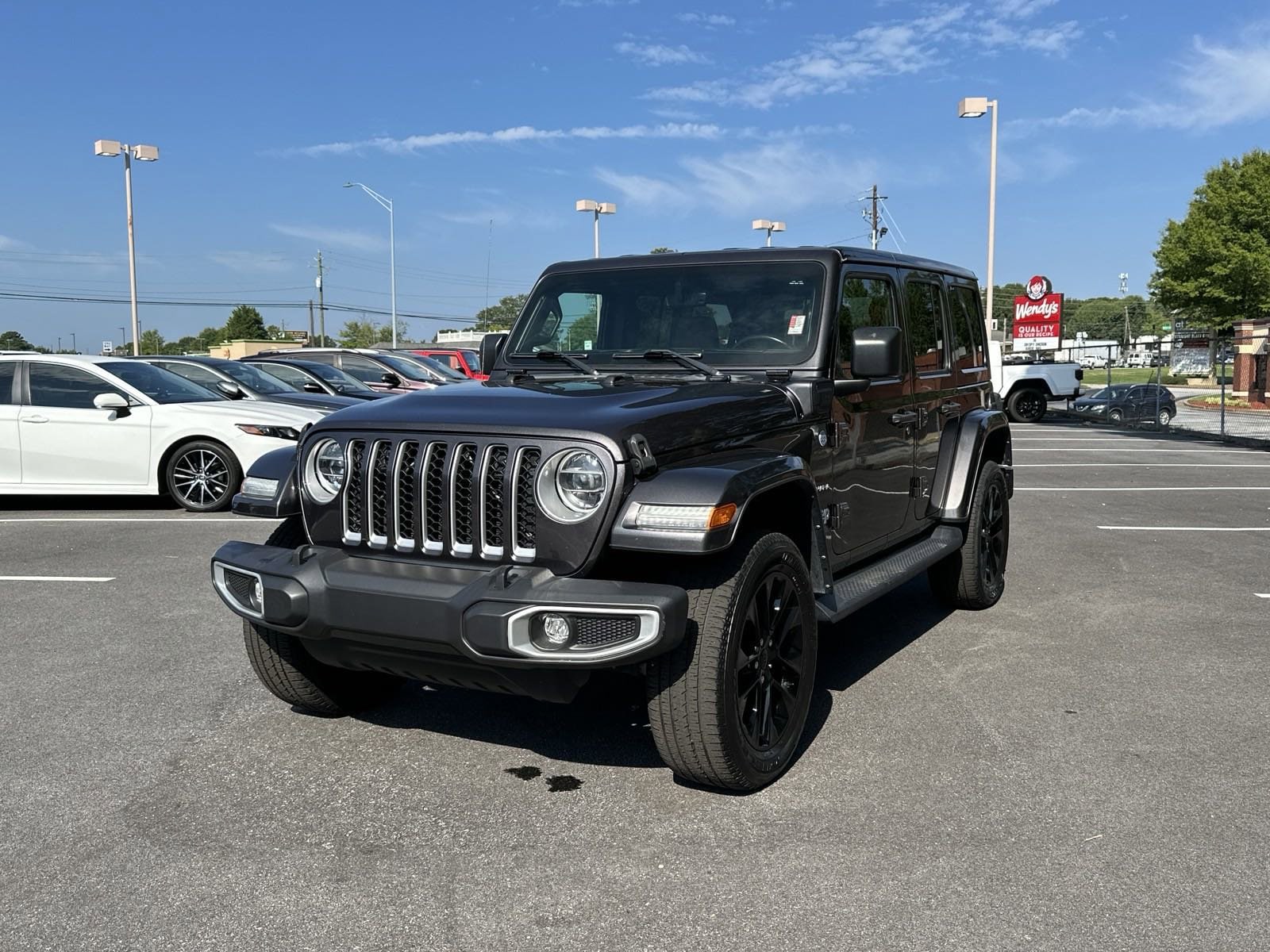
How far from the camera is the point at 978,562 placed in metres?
6.44

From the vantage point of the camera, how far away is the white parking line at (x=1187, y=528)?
9727 mm

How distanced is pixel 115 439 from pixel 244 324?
337 feet

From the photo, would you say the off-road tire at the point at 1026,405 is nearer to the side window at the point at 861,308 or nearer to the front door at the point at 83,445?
the front door at the point at 83,445

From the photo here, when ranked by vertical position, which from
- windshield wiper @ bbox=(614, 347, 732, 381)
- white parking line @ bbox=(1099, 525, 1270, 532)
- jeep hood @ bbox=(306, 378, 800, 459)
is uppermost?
windshield wiper @ bbox=(614, 347, 732, 381)

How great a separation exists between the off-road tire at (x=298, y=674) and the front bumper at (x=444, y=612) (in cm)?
26

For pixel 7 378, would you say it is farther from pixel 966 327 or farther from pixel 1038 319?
pixel 1038 319

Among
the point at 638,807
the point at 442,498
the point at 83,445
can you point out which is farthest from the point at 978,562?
the point at 83,445

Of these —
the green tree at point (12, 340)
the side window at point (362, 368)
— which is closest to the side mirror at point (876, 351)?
the side window at point (362, 368)

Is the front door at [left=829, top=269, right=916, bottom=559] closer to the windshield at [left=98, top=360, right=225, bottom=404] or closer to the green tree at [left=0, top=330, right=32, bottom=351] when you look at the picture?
the windshield at [left=98, top=360, right=225, bottom=404]

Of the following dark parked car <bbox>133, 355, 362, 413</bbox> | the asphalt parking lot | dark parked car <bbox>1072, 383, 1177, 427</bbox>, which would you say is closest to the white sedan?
dark parked car <bbox>133, 355, 362, 413</bbox>

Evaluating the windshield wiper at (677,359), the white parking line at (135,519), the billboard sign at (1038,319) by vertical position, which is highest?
the billboard sign at (1038,319)

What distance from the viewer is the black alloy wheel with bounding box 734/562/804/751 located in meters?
3.84

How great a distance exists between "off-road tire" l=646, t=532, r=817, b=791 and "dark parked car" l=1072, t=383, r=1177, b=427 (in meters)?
22.6

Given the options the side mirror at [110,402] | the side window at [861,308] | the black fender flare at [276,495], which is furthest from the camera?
the side mirror at [110,402]
